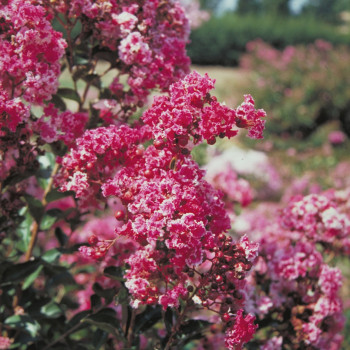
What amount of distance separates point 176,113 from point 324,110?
969 centimetres

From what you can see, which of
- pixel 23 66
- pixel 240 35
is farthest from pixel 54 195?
pixel 240 35

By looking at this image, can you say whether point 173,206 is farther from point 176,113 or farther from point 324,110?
point 324,110

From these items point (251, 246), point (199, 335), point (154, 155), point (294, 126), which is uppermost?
point (294, 126)

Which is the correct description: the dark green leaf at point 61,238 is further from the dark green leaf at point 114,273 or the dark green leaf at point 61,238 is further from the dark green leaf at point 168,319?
the dark green leaf at point 168,319

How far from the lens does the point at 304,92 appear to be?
33.5ft

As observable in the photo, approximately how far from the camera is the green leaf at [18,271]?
5.24 ft

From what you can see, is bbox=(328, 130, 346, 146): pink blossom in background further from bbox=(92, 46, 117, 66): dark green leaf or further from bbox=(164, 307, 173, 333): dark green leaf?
bbox=(164, 307, 173, 333): dark green leaf

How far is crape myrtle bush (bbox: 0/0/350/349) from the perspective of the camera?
1.18m

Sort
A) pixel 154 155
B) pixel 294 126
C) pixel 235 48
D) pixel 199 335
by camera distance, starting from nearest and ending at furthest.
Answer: pixel 154 155 < pixel 199 335 < pixel 294 126 < pixel 235 48

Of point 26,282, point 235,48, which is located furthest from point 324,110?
point 235,48

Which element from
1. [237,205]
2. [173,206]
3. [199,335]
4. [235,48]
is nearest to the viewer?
[173,206]

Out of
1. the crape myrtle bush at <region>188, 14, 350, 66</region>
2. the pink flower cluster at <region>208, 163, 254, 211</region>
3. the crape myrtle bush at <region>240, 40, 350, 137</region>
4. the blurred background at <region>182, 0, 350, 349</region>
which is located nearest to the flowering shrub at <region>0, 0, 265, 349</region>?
the pink flower cluster at <region>208, 163, 254, 211</region>

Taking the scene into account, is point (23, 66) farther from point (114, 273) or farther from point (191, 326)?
point (191, 326)

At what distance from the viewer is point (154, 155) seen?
1.25 metres
